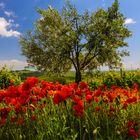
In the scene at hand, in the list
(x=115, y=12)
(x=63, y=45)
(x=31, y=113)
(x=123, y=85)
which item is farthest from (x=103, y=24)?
(x=31, y=113)

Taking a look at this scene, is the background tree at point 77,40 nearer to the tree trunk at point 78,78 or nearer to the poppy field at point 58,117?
the tree trunk at point 78,78

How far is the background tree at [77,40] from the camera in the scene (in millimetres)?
46562

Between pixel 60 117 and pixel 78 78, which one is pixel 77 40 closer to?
pixel 78 78

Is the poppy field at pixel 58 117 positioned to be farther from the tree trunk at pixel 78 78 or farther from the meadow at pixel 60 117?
the tree trunk at pixel 78 78

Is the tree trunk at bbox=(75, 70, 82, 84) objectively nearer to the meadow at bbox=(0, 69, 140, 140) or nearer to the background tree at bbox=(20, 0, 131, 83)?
the background tree at bbox=(20, 0, 131, 83)

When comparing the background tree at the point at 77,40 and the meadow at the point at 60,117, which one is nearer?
the meadow at the point at 60,117

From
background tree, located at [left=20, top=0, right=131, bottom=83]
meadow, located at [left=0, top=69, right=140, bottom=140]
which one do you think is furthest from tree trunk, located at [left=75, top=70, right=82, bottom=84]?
meadow, located at [left=0, top=69, right=140, bottom=140]

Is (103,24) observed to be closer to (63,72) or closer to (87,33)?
(87,33)

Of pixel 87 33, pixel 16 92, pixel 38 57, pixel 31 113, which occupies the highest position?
pixel 87 33

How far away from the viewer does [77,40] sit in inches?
1836

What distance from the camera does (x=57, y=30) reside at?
158 feet

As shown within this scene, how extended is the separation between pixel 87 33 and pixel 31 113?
4085 centimetres

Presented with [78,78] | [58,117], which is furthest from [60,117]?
[78,78]

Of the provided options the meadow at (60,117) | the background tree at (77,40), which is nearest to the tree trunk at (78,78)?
the background tree at (77,40)
